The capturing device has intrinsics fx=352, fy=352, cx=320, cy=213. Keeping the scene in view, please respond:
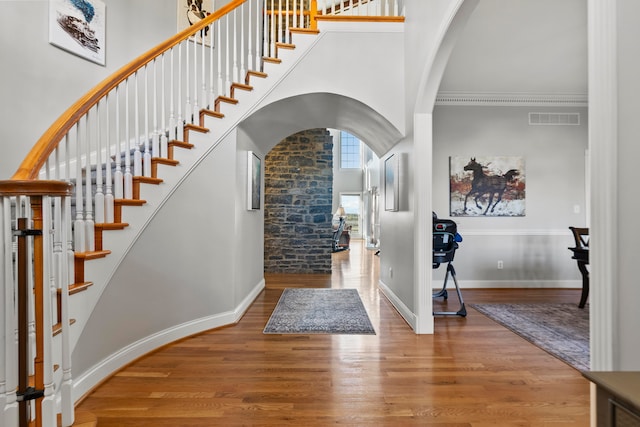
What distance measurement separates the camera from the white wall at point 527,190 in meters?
5.20

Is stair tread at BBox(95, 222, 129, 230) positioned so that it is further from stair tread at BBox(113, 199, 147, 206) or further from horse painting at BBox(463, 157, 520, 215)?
horse painting at BBox(463, 157, 520, 215)

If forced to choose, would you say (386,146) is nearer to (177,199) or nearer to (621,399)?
(177,199)

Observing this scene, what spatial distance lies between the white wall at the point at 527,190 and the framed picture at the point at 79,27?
4.37 m

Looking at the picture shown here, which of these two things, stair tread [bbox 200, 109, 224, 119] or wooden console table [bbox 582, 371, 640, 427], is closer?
wooden console table [bbox 582, 371, 640, 427]

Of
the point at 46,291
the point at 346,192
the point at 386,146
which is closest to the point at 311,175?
the point at 386,146

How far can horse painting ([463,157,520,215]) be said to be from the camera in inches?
204

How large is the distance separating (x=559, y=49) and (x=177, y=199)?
427 centimetres

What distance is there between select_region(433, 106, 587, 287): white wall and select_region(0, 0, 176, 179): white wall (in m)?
4.45

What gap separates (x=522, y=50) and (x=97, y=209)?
14.6ft

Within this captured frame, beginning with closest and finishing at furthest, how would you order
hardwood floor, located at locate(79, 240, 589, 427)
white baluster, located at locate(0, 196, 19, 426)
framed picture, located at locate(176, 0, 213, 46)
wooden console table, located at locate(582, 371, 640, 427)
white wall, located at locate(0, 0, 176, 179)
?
wooden console table, located at locate(582, 371, 640, 427)
white baluster, located at locate(0, 196, 19, 426)
hardwood floor, located at locate(79, 240, 589, 427)
white wall, located at locate(0, 0, 176, 179)
framed picture, located at locate(176, 0, 213, 46)

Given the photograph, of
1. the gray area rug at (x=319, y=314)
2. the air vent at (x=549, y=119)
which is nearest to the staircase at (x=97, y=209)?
the gray area rug at (x=319, y=314)

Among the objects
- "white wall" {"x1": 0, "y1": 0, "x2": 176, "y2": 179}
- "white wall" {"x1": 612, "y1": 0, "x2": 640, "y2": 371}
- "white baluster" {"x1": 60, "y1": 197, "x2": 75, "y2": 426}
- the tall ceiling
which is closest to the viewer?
"white wall" {"x1": 612, "y1": 0, "x2": 640, "y2": 371}

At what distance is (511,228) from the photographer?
522 cm

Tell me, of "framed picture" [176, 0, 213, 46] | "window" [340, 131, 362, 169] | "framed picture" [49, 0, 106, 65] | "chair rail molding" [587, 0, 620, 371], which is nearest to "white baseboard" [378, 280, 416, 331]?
"chair rail molding" [587, 0, 620, 371]
